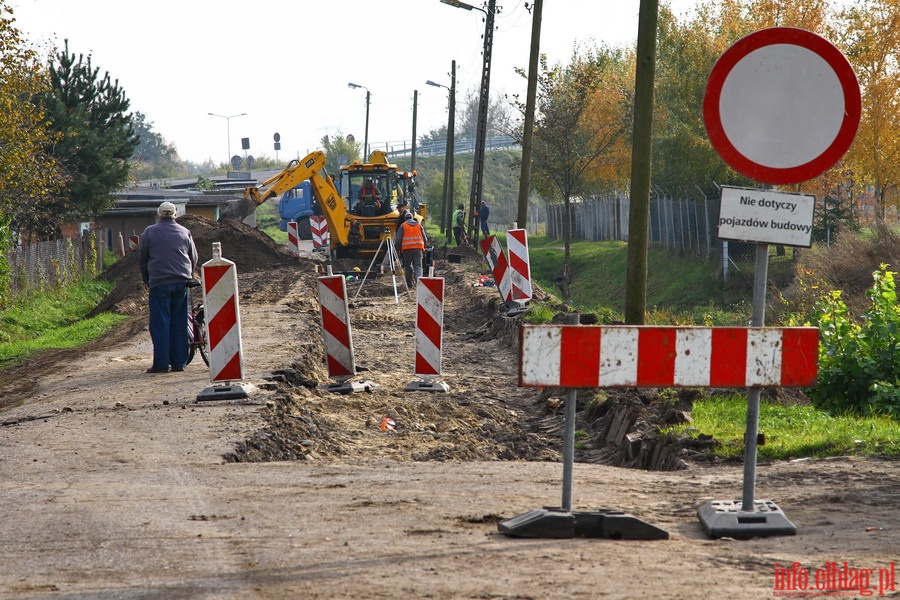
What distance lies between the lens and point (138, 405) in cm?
1062

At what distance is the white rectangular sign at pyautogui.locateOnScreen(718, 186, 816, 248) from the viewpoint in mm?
5719

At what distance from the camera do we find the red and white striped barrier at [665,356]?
552cm

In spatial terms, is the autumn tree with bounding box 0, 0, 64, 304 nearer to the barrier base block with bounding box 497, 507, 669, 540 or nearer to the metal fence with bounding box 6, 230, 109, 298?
the metal fence with bounding box 6, 230, 109, 298

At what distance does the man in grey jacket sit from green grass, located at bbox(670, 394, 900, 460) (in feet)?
20.7

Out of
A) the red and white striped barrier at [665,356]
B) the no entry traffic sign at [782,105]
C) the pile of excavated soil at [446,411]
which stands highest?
the no entry traffic sign at [782,105]

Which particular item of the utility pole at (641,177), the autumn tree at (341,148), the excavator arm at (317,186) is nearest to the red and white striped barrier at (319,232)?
the excavator arm at (317,186)

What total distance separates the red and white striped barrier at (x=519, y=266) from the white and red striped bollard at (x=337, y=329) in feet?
26.2

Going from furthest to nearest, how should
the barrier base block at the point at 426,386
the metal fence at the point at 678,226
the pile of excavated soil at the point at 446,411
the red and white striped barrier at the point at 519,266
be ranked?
the metal fence at the point at 678,226 → the red and white striped barrier at the point at 519,266 → the barrier base block at the point at 426,386 → the pile of excavated soil at the point at 446,411

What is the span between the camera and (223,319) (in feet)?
36.0

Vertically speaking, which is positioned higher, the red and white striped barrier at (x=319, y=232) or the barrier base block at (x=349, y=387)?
the red and white striped barrier at (x=319, y=232)

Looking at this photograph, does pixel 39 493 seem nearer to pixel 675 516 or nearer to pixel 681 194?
pixel 675 516

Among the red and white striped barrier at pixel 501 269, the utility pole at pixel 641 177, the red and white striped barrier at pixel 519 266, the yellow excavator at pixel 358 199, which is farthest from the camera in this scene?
the yellow excavator at pixel 358 199

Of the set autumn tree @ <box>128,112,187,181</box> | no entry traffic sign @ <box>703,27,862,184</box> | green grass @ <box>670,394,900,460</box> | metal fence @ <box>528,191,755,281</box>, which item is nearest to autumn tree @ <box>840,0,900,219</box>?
metal fence @ <box>528,191,755,281</box>

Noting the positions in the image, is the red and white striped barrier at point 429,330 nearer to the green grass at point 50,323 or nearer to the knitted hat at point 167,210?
the knitted hat at point 167,210
